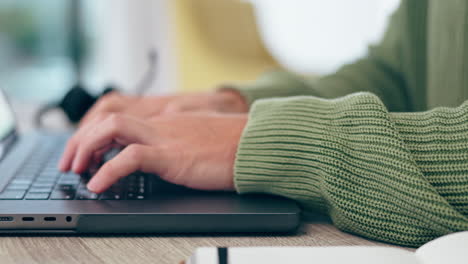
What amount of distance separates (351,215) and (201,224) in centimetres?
12

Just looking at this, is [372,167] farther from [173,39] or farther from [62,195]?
[173,39]

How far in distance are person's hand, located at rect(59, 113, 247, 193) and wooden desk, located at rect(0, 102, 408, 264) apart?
8cm

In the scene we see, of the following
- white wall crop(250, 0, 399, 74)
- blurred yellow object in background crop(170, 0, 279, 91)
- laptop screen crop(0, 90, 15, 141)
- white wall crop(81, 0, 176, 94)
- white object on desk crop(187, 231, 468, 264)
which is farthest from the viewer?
white wall crop(81, 0, 176, 94)

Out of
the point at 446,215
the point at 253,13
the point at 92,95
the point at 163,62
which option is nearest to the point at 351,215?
the point at 446,215

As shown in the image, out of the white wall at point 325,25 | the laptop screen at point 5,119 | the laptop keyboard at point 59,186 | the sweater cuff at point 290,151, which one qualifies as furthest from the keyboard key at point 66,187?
the white wall at point 325,25

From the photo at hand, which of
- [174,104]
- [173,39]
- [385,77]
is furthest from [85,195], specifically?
[173,39]

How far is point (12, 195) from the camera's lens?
439 mm

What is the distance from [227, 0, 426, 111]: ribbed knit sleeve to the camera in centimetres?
76

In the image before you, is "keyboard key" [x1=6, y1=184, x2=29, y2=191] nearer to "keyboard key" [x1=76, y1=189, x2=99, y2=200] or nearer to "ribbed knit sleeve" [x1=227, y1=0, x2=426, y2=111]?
"keyboard key" [x1=76, y1=189, x2=99, y2=200]

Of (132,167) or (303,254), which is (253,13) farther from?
(303,254)

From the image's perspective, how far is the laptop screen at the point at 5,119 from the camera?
27.8 inches

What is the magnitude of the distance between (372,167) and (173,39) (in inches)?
77.9

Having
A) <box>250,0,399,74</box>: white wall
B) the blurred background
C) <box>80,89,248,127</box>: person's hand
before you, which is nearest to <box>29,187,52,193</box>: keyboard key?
<box>80,89,248,127</box>: person's hand

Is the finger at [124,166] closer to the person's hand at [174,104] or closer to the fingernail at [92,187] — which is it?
the fingernail at [92,187]
